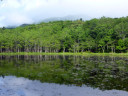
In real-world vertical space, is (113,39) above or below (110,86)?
above

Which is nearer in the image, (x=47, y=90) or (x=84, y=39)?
(x=47, y=90)

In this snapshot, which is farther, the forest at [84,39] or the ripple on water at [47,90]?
the forest at [84,39]

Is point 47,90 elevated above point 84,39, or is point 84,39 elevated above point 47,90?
point 84,39

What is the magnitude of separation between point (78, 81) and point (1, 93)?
9242mm

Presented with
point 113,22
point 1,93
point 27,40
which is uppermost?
point 113,22

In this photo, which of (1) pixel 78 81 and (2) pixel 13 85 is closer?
(2) pixel 13 85

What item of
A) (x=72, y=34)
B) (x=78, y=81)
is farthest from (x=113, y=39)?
(x=78, y=81)

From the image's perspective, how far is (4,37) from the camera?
3853 inches

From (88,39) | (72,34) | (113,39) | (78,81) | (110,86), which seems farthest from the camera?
(72,34)

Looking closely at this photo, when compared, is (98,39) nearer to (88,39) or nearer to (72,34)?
(88,39)

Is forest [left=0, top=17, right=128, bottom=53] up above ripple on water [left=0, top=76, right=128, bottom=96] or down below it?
above

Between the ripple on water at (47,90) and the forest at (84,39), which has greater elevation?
the forest at (84,39)

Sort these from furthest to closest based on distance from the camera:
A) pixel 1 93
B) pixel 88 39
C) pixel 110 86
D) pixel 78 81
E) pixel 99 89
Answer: pixel 88 39 → pixel 78 81 → pixel 110 86 → pixel 99 89 → pixel 1 93

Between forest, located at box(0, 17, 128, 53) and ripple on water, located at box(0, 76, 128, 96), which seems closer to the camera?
ripple on water, located at box(0, 76, 128, 96)
